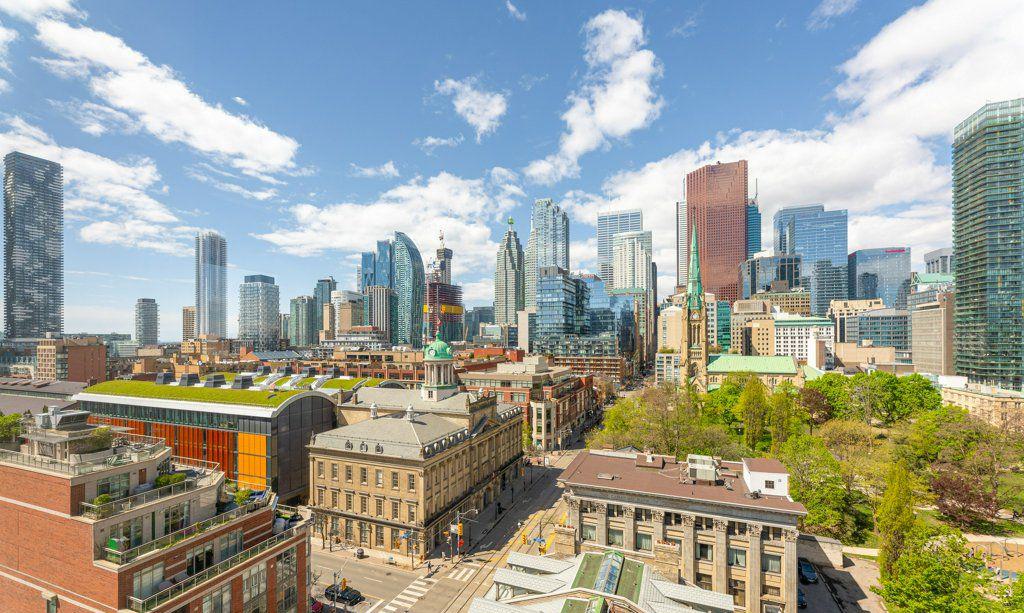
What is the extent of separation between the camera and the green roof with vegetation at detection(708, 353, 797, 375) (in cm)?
15938

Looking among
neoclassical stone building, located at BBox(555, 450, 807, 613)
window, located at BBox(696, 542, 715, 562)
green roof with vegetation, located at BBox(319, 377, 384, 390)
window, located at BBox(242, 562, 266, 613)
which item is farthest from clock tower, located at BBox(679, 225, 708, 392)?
window, located at BBox(242, 562, 266, 613)

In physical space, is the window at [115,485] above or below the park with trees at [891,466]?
above

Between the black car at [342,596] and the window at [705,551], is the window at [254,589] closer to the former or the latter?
the black car at [342,596]

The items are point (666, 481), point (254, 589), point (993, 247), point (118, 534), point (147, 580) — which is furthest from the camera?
point (993, 247)

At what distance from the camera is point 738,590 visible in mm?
43250

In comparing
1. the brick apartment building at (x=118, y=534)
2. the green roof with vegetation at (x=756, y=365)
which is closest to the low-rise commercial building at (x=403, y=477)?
the brick apartment building at (x=118, y=534)

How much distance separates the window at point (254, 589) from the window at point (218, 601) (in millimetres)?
1365

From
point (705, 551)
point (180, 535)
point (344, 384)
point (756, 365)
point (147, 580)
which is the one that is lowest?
point (705, 551)

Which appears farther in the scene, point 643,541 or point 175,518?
point 643,541

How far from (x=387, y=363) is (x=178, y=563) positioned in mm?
115013

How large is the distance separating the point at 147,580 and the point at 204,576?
324cm

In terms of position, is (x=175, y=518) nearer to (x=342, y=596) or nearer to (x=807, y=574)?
(x=342, y=596)

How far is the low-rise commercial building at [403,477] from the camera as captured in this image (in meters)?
56.8

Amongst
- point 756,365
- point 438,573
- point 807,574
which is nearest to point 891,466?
point 807,574
